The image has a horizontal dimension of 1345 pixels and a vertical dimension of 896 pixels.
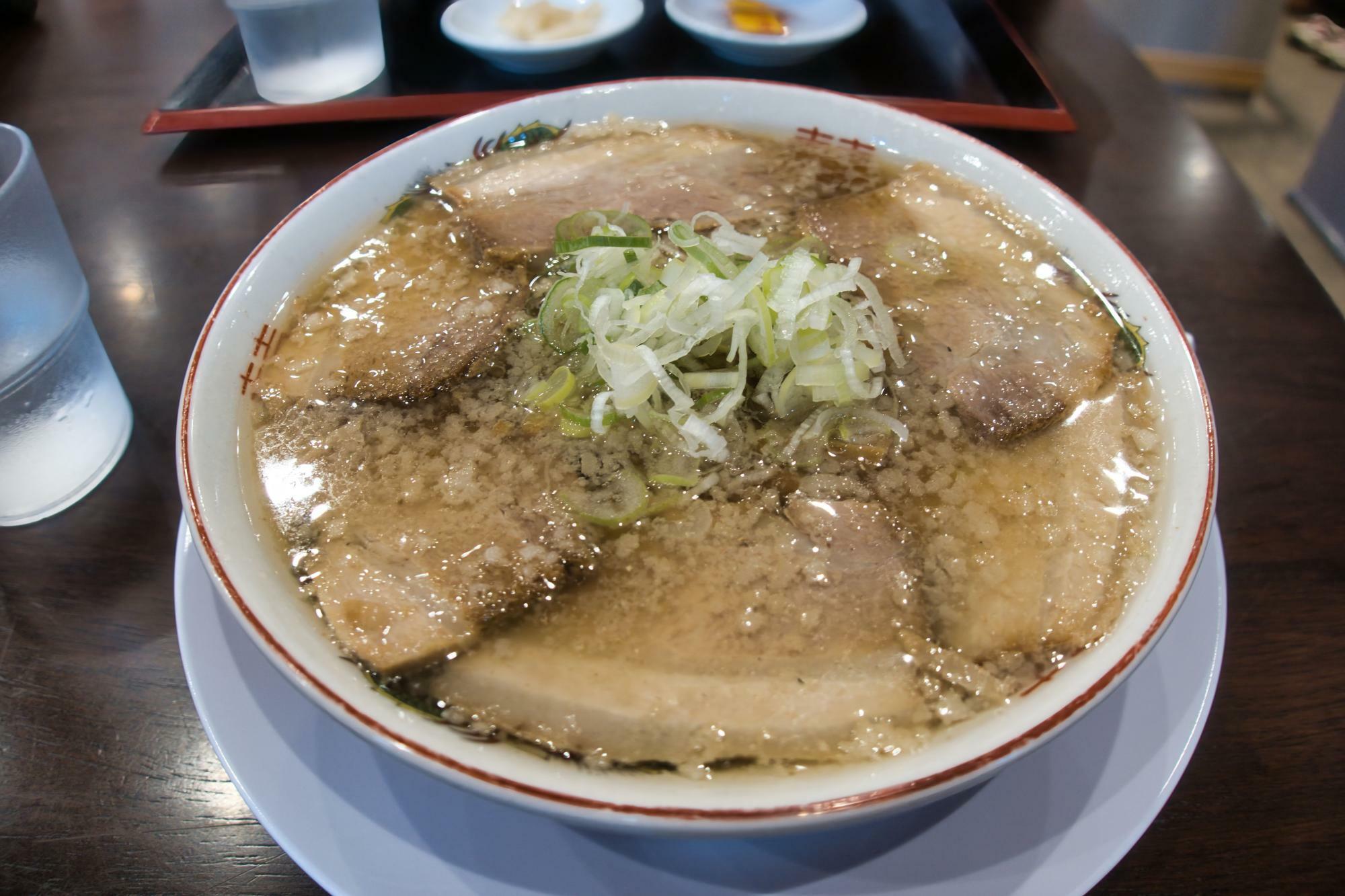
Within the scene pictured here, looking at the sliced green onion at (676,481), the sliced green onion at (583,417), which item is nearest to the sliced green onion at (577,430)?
the sliced green onion at (583,417)

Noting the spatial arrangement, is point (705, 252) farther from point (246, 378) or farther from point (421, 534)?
point (246, 378)

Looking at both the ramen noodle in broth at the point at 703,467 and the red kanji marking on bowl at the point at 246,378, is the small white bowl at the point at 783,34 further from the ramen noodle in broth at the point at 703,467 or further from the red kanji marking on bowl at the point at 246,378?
the red kanji marking on bowl at the point at 246,378

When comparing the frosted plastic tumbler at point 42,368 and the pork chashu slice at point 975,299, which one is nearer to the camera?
the pork chashu slice at point 975,299

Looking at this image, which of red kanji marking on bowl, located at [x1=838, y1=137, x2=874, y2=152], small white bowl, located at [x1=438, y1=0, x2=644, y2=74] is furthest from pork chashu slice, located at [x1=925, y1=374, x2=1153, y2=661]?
small white bowl, located at [x1=438, y1=0, x2=644, y2=74]

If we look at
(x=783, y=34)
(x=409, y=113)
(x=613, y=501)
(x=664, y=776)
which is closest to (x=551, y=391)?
(x=613, y=501)

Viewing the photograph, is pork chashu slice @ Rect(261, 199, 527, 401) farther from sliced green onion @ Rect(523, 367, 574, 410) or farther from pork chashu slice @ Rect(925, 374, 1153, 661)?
pork chashu slice @ Rect(925, 374, 1153, 661)

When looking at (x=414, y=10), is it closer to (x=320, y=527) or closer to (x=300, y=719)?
(x=320, y=527)

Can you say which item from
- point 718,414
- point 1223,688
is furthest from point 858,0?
point 1223,688

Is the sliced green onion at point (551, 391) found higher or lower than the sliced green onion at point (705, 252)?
lower
